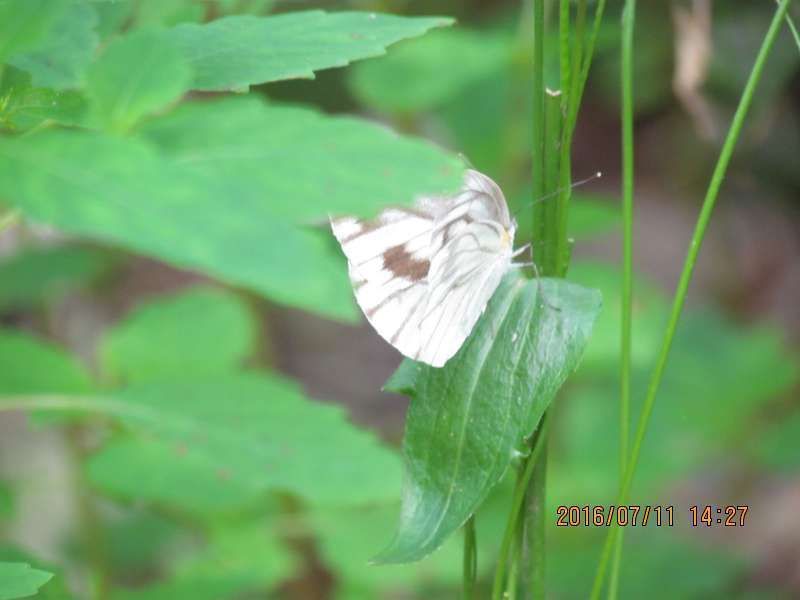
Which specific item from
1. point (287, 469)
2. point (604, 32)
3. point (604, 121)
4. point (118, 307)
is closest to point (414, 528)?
point (287, 469)

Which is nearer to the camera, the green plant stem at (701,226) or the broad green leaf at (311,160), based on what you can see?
the broad green leaf at (311,160)

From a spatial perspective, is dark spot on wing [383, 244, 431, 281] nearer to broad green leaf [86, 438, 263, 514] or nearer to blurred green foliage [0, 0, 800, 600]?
blurred green foliage [0, 0, 800, 600]

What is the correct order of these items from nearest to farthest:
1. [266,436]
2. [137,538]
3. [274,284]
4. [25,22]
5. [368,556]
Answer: [274,284]
[25,22]
[266,436]
[368,556]
[137,538]

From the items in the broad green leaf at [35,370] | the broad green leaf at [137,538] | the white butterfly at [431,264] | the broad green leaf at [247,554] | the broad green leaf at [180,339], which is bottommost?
the broad green leaf at [137,538]

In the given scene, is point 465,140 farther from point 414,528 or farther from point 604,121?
point 604,121

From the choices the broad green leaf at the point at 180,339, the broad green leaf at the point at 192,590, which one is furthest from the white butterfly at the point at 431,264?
the broad green leaf at the point at 180,339

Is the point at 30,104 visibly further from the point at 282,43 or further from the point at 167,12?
the point at 167,12

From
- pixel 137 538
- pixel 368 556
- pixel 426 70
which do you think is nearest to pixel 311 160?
pixel 368 556

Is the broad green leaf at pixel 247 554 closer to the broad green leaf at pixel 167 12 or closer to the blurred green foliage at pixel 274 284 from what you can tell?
the blurred green foliage at pixel 274 284
